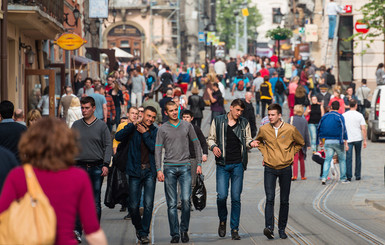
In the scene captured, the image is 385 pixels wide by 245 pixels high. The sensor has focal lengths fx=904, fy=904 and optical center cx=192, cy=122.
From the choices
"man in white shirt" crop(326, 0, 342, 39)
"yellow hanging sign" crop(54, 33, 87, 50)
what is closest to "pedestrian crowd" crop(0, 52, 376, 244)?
"yellow hanging sign" crop(54, 33, 87, 50)

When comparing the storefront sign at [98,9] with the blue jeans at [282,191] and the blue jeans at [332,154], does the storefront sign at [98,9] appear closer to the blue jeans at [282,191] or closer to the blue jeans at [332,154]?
the blue jeans at [332,154]

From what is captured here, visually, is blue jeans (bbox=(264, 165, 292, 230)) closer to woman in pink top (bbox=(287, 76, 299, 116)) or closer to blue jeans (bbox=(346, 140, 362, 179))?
blue jeans (bbox=(346, 140, 362, 179))

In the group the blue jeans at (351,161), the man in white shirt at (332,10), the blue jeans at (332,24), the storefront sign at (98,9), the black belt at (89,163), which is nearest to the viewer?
the black belt at (89,163)

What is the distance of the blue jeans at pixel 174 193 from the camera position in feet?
36.0

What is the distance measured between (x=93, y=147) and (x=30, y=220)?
611 cm

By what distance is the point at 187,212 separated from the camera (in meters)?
11.1

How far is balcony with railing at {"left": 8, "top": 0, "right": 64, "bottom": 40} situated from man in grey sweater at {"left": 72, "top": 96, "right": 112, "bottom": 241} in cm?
1089

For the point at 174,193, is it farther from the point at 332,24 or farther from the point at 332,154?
the point at 332,24

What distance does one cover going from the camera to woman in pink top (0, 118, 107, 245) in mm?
4918

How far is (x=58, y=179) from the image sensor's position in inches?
196

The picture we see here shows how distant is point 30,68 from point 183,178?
17.5 meters

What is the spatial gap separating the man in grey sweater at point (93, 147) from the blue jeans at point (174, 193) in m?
0.78

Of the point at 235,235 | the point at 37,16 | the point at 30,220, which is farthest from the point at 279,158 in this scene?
the point at 37,16

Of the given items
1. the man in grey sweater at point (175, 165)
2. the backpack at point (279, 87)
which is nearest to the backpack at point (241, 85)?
the backpack at point (279, 87)
